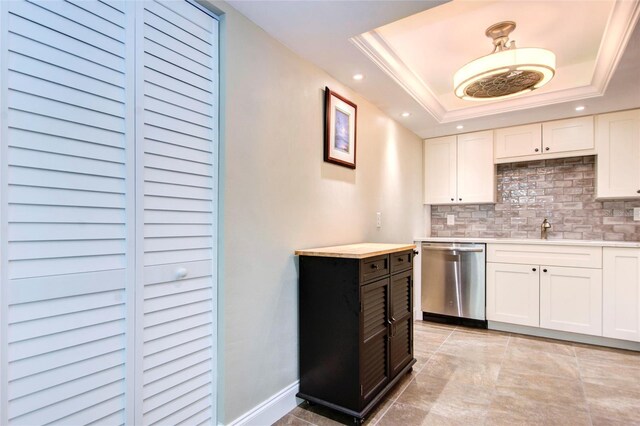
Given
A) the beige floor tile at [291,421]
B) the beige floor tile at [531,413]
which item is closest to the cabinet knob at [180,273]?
the beige floor tile at [291,421]

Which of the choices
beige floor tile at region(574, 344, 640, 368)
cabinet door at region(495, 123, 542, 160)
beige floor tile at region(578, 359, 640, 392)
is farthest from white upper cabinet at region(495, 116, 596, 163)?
beige floor tile at region(578, 359, 640, 392)

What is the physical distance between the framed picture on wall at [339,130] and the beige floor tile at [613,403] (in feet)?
7.40

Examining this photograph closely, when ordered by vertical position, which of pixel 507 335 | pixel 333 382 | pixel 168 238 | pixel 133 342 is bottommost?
pixel 507 335

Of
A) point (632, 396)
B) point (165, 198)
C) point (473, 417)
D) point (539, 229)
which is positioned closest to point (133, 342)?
point (165, 198)

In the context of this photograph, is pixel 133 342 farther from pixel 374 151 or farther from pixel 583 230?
pixel 583 230

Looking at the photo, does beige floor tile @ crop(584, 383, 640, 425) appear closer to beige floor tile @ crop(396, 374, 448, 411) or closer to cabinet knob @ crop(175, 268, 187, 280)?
beige floor tile @ crop(396, 374, 448, 411)

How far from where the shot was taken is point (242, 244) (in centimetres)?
171

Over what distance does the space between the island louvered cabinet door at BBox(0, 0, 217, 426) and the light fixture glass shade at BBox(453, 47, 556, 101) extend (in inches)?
67.6

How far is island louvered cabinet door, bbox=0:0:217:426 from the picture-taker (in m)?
1.03

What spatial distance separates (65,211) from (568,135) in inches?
166

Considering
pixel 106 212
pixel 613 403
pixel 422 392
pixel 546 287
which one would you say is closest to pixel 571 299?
pixel 546 287

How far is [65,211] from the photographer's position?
1.12 m

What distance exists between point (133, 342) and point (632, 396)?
3.04 meters

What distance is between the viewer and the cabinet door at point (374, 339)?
185cm
